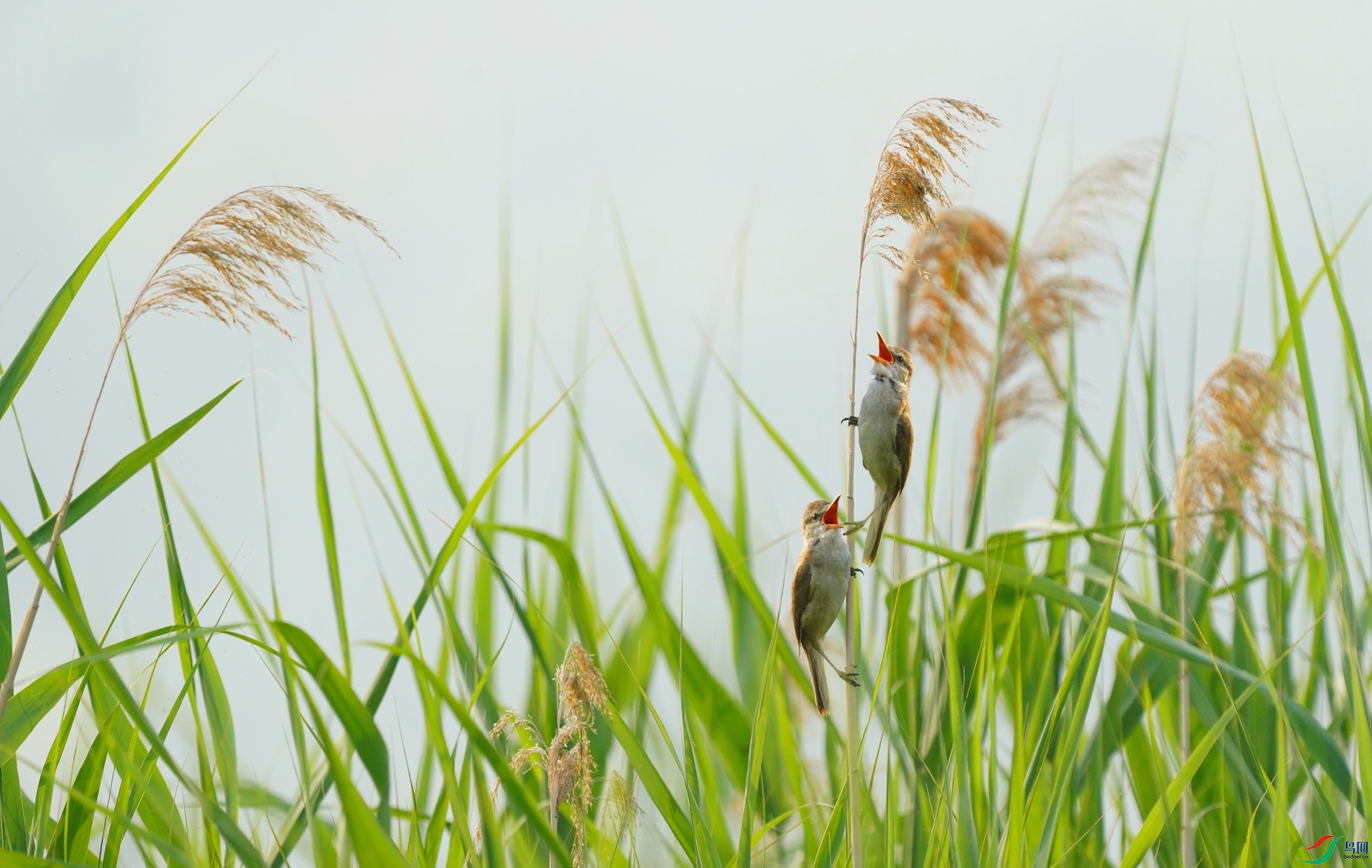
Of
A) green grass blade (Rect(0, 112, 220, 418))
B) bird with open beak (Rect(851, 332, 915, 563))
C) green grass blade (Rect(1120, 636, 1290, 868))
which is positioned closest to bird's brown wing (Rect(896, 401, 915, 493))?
bird with open beak (Rect(851, 332, 915, 563))

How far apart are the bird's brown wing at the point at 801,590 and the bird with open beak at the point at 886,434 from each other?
0.64 feet

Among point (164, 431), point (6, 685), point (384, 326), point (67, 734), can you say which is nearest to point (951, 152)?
point (384, 326)

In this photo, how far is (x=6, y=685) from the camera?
1.66m

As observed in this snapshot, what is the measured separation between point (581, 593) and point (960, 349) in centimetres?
213

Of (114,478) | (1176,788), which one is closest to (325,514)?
(114,478)

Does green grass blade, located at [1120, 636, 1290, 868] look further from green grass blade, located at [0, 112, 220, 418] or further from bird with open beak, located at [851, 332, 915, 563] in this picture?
green grass blade, located at [0, 112, 220, 418]

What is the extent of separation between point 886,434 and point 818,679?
23.8 inches

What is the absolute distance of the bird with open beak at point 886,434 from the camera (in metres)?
2.56

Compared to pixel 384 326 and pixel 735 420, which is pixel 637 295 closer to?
pixel 735 420

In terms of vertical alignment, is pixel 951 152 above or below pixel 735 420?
above

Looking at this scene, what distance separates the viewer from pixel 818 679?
246 centimetres

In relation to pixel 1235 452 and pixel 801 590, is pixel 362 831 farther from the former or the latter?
pixel 1235 452

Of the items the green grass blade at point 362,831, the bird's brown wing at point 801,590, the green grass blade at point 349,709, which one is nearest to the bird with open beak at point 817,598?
the bird's brown wing at point 801,590

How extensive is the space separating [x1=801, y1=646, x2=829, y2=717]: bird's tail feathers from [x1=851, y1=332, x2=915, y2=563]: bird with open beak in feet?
1.07
